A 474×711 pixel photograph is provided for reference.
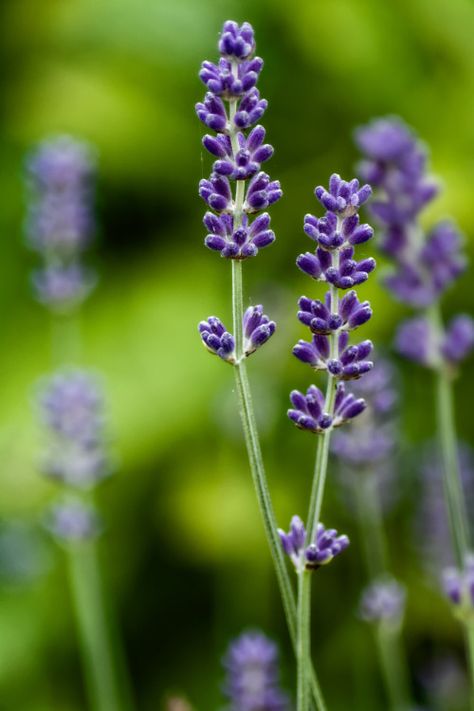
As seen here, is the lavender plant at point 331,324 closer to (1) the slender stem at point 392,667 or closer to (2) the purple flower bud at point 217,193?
(2) the purple flower bud at point 217,193

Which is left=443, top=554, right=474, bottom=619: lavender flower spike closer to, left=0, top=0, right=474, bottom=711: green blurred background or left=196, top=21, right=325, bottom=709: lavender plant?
left=196, top=21, right=325, bottom=709: lavender plant

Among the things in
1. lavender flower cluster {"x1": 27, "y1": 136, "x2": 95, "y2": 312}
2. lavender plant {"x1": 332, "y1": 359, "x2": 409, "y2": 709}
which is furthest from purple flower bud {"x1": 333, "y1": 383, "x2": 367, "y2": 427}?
lavender flower cluster {"x1": 27, "y1": 136, "x2": 95, "y2": 312}

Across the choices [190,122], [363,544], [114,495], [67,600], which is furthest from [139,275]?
[363,544]

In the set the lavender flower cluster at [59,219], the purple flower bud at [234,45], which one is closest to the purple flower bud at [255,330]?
the purple flower bud at [234,45]

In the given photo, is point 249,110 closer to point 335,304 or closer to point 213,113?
point 213,113

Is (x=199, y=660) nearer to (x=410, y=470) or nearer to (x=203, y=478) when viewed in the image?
(x=203, y=478)

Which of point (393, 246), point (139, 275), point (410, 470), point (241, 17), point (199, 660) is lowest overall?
point (199, 660)

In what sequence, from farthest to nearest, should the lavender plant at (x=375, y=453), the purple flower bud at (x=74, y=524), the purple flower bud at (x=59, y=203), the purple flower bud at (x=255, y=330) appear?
the purple flower bud at (x=59, y=203)
the purple flower bud at (x=74, y=524)
the lavender plant at (x=375, y=453)
the purple flower bud at (x=255, y=330)
